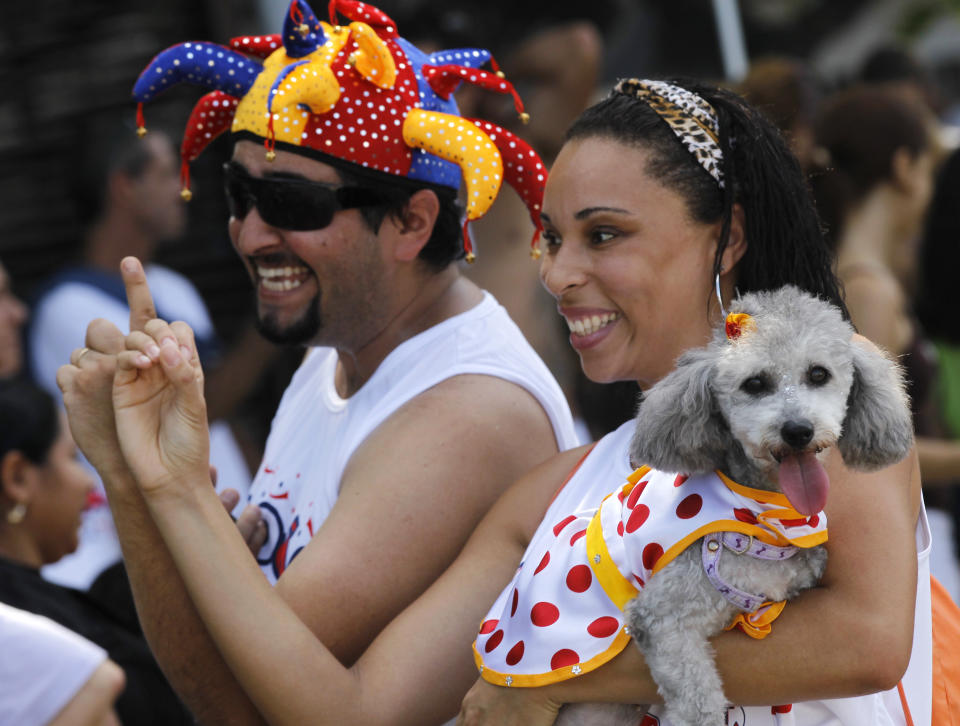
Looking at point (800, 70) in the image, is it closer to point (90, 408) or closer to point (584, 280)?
point (584, 280)

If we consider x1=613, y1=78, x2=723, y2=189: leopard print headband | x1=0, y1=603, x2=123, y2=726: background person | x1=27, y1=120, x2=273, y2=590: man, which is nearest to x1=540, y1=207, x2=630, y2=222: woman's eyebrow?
x1=613, y1=78, x2=723, y2=189: leopard print headband

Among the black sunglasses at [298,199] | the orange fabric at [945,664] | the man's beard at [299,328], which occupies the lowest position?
the orange fabric at [945,664]

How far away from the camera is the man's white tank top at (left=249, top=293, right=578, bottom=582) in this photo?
8.56 ft

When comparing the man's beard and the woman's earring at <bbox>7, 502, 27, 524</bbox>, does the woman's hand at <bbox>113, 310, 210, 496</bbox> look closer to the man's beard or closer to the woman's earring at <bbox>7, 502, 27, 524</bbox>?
the man's beard

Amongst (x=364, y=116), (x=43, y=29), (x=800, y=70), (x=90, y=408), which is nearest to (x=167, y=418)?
(x=90, y=408)

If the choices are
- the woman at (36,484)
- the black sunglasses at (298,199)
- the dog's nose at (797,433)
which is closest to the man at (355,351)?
the black sunglasses at (298,199)

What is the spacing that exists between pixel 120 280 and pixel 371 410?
2.92m

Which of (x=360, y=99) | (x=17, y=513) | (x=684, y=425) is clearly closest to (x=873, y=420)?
(x=684, y=425)

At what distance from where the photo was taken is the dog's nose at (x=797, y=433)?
1634mm

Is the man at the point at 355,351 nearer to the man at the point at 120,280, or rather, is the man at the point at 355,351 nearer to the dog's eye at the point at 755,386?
the dog's eye at the point at 755,386

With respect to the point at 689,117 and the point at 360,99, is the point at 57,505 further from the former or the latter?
the point at 689,117

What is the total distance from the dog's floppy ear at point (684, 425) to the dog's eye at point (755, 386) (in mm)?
56

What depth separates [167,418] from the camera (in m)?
2.29

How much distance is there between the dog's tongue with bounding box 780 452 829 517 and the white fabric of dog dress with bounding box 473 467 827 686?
0.26ft
